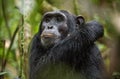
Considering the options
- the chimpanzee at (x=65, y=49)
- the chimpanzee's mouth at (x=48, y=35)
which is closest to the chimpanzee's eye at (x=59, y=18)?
the chimpanzee at (x=65, y=49)

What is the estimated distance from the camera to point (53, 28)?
4.43m

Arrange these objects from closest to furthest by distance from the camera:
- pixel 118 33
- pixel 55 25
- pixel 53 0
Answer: pixel 118 33, pixel 55 25, pixel 53 0

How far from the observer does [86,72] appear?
14.3 ft

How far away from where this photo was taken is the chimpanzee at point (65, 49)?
4.25 metres

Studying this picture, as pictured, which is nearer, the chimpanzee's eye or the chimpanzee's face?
the chimpanzee's face

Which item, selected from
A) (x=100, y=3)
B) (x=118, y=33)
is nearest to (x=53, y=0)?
(x=100, y=3)

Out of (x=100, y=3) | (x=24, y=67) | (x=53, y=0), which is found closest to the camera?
(x=24, y=67)

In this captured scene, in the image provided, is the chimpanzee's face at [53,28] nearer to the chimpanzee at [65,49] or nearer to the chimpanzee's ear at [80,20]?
the chimpanzee at [65,49]

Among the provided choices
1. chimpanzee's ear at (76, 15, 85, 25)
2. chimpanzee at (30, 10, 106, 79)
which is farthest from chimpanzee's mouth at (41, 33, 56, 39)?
chimpanzee's ear at (76, 15, 85, 25)

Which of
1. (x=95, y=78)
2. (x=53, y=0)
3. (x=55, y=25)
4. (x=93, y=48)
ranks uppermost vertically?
(x=53, y=0)

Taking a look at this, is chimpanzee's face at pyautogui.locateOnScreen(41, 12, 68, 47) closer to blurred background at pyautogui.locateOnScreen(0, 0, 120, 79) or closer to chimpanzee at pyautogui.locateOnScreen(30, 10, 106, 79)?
A: chimpanzee at pyautogui.locateOnScreen(30, 10, 106, 79)

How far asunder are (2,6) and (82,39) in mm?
1987

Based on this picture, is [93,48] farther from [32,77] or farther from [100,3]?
[100,3]

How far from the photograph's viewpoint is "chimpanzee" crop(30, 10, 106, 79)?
13.9ft
